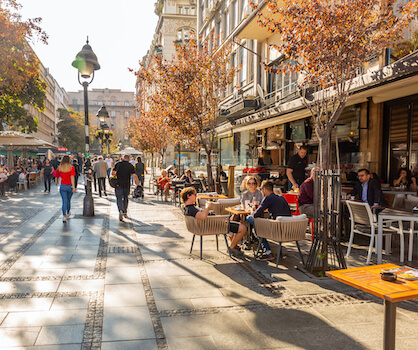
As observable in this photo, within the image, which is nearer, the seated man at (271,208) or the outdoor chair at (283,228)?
the outdoor chair at (283,228)

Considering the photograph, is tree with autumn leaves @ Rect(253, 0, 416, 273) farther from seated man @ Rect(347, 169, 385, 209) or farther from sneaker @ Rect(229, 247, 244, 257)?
sneaker @ Rect(229, 247, 244, 257)

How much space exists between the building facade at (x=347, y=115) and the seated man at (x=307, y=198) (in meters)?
2.82

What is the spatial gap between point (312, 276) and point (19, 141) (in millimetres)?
18685

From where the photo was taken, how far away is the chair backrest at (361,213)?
6.50 metres

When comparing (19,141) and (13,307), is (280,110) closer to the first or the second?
(13,307)

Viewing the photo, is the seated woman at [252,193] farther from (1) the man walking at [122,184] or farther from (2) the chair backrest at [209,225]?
(1) the man walking at [122,184]

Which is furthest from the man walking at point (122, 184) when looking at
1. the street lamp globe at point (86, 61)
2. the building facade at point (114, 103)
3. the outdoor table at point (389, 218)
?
the building facade at point (114, 103)

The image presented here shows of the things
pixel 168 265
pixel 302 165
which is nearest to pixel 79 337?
pixel 168 265

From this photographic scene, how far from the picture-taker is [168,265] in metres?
6.25

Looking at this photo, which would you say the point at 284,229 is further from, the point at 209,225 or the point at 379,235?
the point at 379,235

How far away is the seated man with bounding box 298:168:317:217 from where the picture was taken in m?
7.63

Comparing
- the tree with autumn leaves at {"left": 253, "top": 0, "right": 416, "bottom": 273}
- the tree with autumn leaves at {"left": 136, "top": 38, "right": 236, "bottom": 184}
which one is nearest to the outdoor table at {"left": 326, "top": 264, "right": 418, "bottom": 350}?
the tree with autumn leaves at {"left": 253, "top": 0, "right": 416, "bottom": 273}

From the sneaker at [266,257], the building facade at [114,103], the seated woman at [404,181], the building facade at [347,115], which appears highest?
the building facade at [114,103]

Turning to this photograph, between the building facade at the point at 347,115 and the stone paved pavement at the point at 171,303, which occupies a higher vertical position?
the building facade at the point at 347,115
